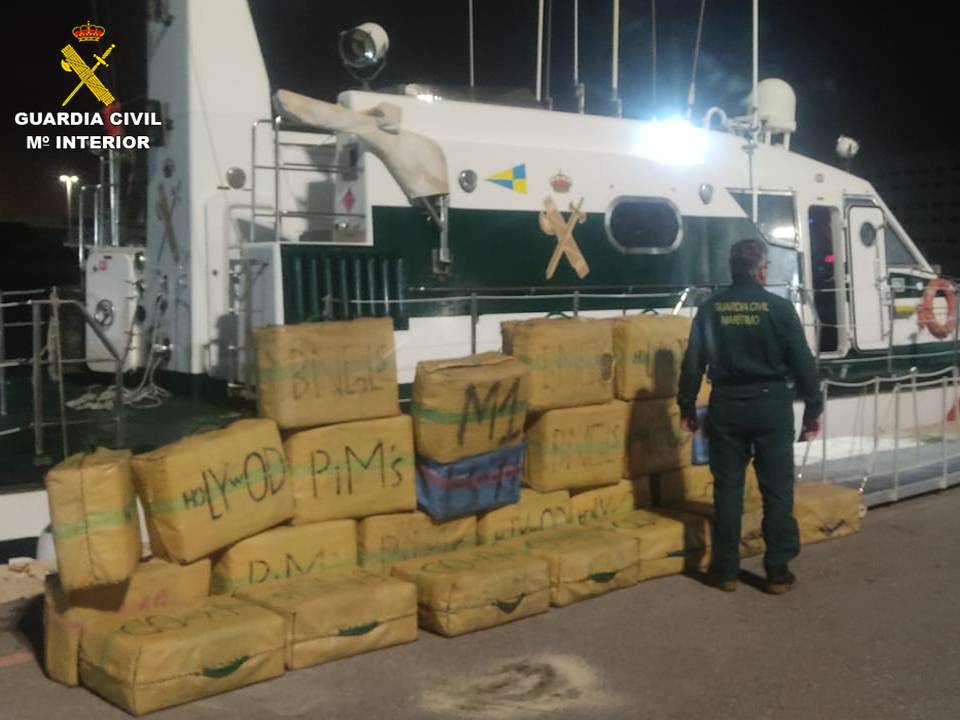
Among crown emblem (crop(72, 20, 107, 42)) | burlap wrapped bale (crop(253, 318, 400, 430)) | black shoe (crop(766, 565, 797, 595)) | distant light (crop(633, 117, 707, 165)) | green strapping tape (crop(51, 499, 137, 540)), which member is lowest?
black shoe (crop(766, 565, 797, 595))

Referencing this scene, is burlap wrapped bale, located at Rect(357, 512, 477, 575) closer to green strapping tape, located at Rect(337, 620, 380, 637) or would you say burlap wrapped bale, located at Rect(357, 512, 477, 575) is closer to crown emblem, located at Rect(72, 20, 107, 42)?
green strapping tape, located at Rect(337, 620, 380, 637)

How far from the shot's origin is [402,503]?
5258mm

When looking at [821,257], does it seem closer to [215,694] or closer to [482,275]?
[482,275]

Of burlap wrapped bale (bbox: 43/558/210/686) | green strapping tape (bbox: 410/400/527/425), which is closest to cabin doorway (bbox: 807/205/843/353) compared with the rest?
green strapping tape (bbox: 410/400/527/425)

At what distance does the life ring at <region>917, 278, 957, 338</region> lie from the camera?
1010 centimetres

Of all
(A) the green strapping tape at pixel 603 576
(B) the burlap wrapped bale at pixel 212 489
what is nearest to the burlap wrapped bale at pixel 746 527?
(A) the green strapping tape at pixel 603 576

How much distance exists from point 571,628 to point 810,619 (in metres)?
1.12

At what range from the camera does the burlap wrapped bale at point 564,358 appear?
18.8 ft

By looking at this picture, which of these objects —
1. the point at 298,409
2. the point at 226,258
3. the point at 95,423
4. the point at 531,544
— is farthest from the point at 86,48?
the point at 531,544

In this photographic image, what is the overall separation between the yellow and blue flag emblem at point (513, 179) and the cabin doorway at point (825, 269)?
10.3 ft

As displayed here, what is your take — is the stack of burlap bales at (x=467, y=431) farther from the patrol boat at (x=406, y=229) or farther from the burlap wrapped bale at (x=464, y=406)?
the patrol boat at (x=406, y=229)

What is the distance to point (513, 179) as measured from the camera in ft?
26.2

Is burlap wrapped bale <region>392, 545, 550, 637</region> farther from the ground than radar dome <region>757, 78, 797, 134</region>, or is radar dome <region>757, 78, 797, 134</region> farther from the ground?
Answer: radar dome <region>757, 78, 797, 134</region>

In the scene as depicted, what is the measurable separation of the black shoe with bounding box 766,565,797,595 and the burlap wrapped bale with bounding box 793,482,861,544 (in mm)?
824
